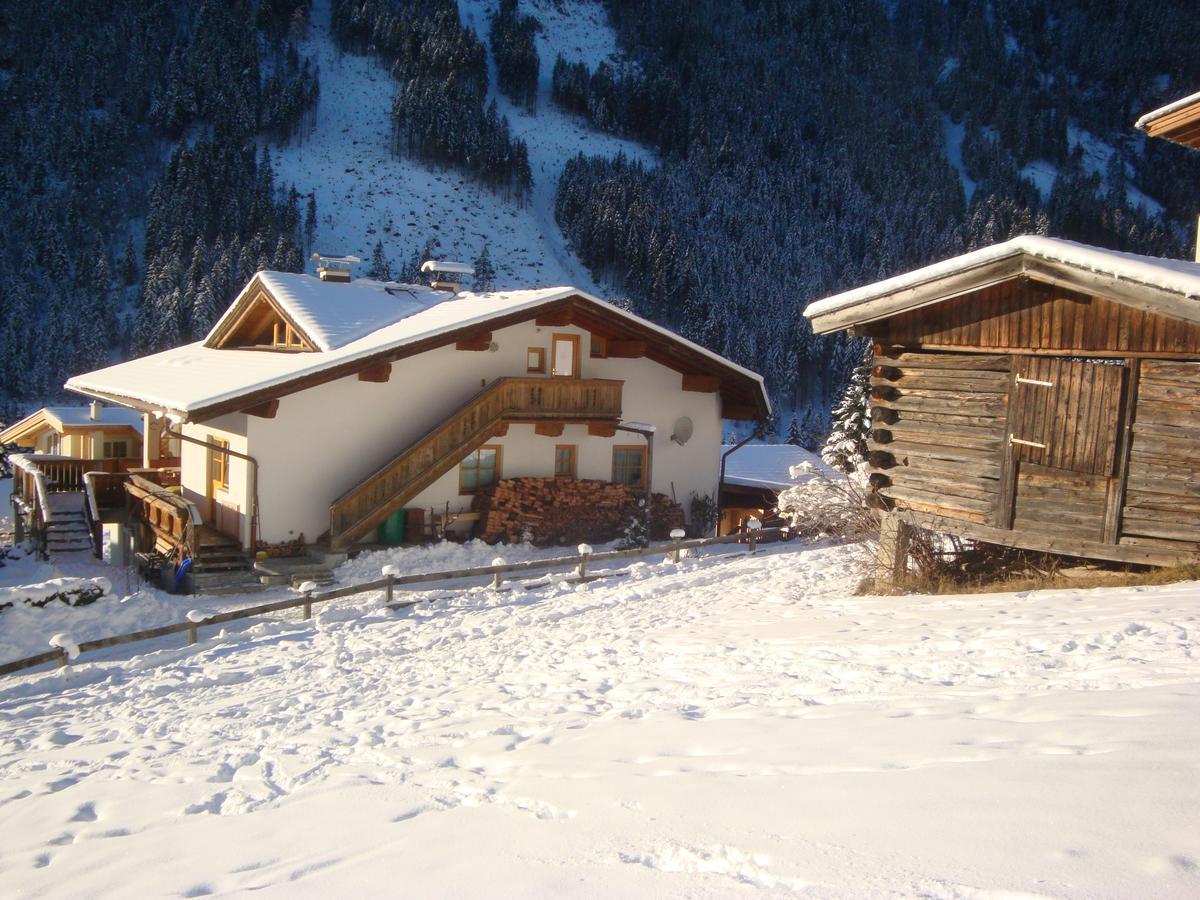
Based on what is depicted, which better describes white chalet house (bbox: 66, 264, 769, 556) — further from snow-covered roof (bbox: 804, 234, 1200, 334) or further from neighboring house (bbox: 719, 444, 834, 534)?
snow-covered roof (bbox: 804, 234, 1200, 334)

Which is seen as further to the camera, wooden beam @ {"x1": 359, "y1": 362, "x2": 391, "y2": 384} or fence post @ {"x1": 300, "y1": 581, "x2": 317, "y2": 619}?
wooden beam @ {"x1": 359, "y1": 362, "x2": 391, "y2": 384}

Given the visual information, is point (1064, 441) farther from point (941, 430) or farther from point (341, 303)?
point (341, 303)

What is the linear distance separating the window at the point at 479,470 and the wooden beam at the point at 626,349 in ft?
13.9

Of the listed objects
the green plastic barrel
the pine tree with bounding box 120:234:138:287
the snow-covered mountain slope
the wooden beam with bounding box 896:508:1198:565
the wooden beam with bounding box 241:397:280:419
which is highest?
the snow-covered mountain slope

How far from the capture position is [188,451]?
78.6 feet

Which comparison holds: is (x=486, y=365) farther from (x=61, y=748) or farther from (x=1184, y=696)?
(x=1184, y=696)

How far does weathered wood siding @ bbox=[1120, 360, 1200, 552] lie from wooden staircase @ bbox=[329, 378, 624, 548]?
14427 mm

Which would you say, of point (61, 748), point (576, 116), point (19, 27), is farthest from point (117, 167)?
point (61, 748)

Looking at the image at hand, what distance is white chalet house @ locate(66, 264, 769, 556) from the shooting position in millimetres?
20219

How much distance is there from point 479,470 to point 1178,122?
15918 mm

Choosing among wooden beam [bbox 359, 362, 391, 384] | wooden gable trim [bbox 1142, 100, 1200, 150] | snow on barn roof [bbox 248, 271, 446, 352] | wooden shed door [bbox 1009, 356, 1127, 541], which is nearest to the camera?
wooden shed door [bbox 1009, 356, 1127, 541]

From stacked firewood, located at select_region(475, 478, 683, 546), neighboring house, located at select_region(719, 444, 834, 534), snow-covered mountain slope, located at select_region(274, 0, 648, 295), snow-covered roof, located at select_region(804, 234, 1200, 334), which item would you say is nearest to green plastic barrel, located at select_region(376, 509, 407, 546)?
stacked firewood, located at select_region(475, 478, 683, 546)

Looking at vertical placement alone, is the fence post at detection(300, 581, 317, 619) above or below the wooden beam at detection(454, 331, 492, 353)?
below

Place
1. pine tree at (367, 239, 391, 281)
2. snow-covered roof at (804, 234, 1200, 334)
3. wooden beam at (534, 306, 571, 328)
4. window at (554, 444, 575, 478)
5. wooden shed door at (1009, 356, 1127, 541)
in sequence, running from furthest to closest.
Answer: pine tree at (367, 239, 391, 281) → window at (554, 444, 575, 478) → wooden beam at (534, 306, 571, 328) → wooden shed door at (1009, 356, 1127, 541) → snow-covered roof at (804, 234, 1200, 334)
